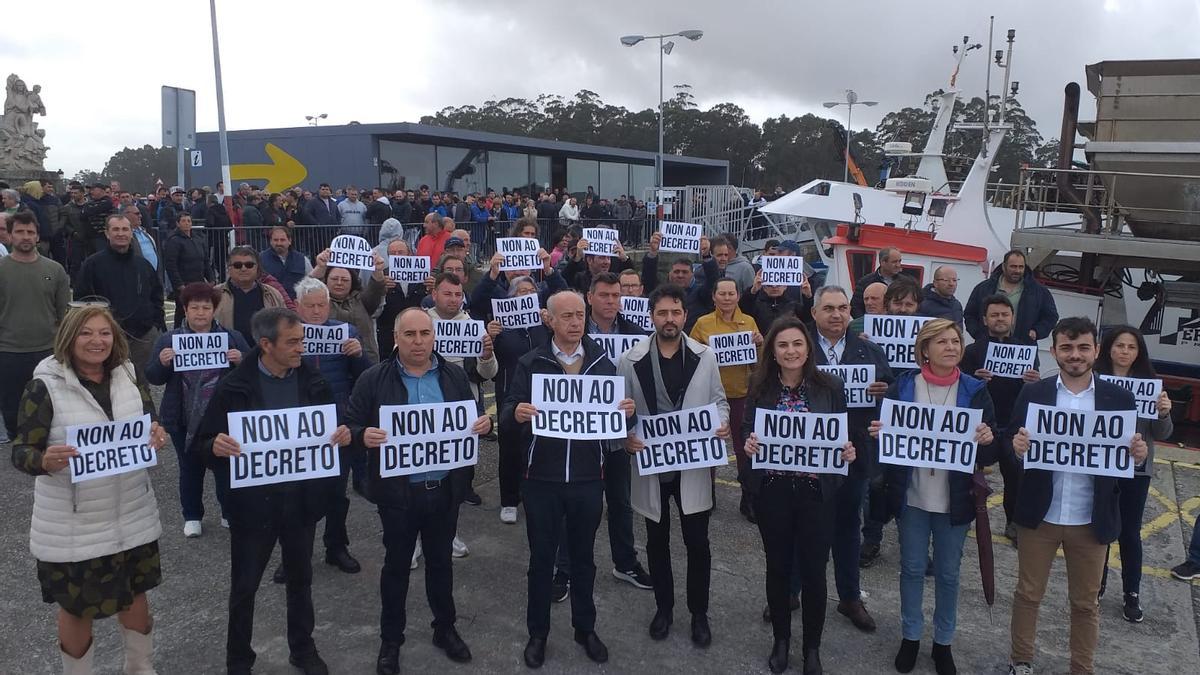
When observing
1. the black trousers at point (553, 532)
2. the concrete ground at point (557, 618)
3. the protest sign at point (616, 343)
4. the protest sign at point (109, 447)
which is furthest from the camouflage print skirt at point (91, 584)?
the protest sign at point (616, 343)

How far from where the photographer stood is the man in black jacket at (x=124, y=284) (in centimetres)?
757

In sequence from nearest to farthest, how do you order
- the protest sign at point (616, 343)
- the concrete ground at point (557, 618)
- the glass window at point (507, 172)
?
the concrete ground at point (557, 618) < the protest sign at point (616, 343) < the glass window at point (507, 172)

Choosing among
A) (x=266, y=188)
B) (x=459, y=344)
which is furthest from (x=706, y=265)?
(x=266, y=188)

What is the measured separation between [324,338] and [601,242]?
11.7 ft

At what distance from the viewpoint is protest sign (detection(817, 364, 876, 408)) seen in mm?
5414

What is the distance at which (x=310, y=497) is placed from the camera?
14.7 ft

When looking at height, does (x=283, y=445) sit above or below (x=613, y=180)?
below

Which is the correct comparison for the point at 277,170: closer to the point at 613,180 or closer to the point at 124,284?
the point at 613,180

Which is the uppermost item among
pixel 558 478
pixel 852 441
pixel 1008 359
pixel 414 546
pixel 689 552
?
pixel 1008 359

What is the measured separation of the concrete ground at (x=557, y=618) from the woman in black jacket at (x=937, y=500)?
0.32 m

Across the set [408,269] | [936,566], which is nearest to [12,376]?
[408,269]

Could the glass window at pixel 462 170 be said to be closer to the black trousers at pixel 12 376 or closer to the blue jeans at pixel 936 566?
the black trousers at pixel 12 376

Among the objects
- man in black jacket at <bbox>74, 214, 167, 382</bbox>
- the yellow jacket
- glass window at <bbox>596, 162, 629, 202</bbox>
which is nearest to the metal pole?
man in black jacket at <bbox>74, 214, 167, 382</bbox>

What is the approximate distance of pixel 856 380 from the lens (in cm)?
→ 544
